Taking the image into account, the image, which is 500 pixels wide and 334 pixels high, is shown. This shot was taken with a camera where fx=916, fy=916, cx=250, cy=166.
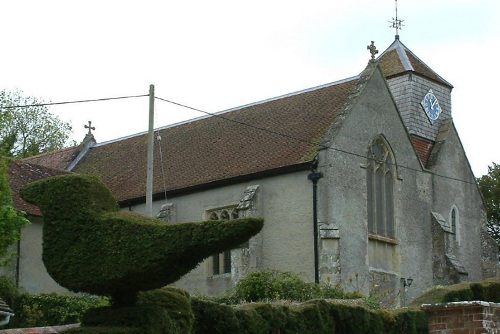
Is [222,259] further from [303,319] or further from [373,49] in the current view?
[303,319]

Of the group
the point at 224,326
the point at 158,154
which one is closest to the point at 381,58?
the point at 158,154

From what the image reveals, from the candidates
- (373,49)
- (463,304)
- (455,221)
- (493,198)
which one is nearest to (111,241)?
(463,304)

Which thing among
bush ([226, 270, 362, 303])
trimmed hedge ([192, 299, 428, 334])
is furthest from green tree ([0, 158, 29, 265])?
bush ([226, 270, 362, 303])

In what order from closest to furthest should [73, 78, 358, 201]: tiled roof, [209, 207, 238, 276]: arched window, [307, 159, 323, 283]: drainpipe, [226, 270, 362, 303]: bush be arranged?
1. [226, 270, 362, 303]: bush
2. [307, 159, 323, 283]: drainpipe
3. [73, 78, 358, 201]: tiled roof
4. [209, 207, 238, 276]: arched window

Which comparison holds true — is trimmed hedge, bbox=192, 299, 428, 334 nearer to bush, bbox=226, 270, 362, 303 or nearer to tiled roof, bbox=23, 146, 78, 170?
bush, bbox=226, 270, 362, 303

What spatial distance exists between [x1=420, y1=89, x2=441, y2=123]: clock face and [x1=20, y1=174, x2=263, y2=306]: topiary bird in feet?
91.8

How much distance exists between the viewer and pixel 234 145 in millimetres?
33781

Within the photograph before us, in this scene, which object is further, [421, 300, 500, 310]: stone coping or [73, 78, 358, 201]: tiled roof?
[73, 78, 358, 201]: tiled roof

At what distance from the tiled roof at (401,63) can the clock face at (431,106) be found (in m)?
0.84

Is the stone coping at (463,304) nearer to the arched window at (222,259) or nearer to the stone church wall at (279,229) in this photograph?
the stone church wall at (279,229)

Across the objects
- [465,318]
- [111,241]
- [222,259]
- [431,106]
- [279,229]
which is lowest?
[465,318]

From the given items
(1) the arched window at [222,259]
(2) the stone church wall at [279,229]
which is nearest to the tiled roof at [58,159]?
(1) the arched window at [222,259]

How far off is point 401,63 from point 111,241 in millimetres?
29426

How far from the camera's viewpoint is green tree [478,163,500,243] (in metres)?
52.2
